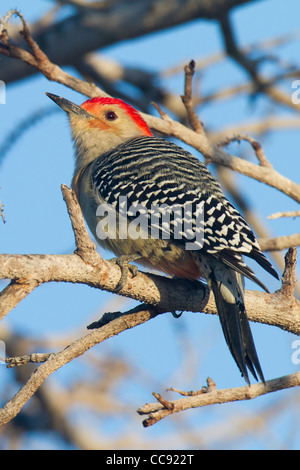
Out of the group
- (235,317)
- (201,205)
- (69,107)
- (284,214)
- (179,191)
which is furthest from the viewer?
(69,107)

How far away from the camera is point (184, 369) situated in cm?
611

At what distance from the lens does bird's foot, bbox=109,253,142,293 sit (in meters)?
4.45

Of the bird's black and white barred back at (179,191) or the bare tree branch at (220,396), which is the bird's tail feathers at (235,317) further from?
the bare tree branch at (220,396)

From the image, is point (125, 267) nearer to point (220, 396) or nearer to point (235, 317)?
point (235, 317)

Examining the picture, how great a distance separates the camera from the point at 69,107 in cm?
668

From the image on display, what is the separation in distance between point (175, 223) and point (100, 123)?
208 centimetres

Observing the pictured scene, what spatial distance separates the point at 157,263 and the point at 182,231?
1.28 ft

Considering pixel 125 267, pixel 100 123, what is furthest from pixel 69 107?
pixel 125 267

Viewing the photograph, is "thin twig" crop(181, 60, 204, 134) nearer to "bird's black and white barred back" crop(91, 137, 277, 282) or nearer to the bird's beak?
"bird's black and white barred back" crop(91, 137, 277, 282)

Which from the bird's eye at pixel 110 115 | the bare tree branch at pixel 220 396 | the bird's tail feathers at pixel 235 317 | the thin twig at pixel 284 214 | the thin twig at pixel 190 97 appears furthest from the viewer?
the bird's eye at pixel 110 115

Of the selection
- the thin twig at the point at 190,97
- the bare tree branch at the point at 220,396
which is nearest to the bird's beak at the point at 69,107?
the thin twig at the point at 190,97

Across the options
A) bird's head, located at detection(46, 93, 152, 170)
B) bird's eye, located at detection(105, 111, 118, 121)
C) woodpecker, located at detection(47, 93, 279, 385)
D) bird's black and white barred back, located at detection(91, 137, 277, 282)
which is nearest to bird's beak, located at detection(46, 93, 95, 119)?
bird's head, located at detection(46, 93, 152, 170)

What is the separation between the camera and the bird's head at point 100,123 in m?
6.58

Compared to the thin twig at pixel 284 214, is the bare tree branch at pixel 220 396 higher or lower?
lower
